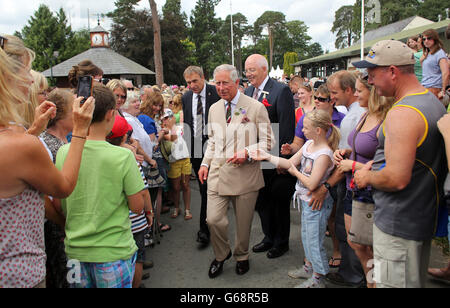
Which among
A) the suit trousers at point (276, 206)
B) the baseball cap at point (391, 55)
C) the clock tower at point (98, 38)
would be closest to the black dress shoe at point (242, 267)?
the suit trousers at point (276, 206)

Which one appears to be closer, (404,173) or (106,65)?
(404,173)

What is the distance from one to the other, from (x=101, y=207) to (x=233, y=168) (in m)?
1.69

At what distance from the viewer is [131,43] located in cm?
4331

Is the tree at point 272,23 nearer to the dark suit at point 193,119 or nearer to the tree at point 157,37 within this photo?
the tree at point 157,37

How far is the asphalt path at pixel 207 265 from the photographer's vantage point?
345cm

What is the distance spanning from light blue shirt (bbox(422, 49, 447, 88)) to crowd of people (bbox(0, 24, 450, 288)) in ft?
10.5

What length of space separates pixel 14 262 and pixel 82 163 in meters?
0.67

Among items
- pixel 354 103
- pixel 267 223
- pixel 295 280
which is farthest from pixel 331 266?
pixel 354 103

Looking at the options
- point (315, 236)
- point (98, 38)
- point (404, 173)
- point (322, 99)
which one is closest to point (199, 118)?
point (322, 99)

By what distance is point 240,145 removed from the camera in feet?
11.8

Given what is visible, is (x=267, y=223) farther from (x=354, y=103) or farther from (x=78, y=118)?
(x=78, y=118)

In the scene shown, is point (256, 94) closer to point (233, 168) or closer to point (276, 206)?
point (233, 168)

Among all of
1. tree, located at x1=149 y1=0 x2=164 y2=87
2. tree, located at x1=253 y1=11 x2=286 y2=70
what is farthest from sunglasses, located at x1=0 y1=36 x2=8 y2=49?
tree, located at x1=253 y1=11 x2=286 y2=70

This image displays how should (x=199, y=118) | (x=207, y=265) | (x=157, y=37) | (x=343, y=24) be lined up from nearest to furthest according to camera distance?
(x=207, y=265) < (x=199, y=118) < (x=157, y=37) < (x=343, y=24)
